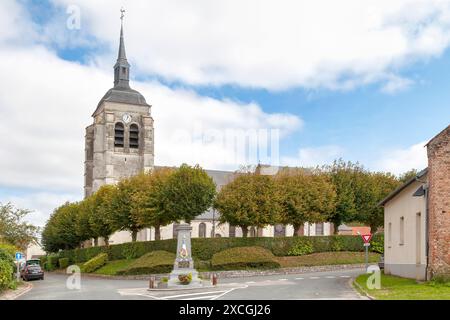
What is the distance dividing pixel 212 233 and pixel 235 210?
991 inches

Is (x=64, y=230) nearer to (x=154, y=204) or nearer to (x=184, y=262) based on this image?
(x=154, y=204)

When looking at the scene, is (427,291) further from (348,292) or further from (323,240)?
(323,240)

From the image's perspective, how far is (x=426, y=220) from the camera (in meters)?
25.9

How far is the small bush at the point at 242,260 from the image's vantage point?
44781 millimetres

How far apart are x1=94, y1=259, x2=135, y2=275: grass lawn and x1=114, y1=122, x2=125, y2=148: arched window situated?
117 ft

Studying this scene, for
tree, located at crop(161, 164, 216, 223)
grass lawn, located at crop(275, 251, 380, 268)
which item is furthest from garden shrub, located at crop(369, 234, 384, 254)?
tree, located at crop(161, 164, 216, 223)

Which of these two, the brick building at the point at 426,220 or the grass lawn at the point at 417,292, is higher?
the brick building at the point at 426,220

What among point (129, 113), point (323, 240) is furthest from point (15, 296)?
point (129, 113)

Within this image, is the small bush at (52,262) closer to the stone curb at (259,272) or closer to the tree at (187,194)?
the tree at (187,194)

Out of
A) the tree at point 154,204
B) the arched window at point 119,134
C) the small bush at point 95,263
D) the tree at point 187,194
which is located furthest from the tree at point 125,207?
the arched window at point 119,134

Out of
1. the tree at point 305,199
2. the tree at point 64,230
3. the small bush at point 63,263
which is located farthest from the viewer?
the tree at point 64,230

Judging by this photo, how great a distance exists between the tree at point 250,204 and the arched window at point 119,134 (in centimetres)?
4109

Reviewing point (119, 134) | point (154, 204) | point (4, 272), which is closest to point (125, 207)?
point (154, 204)
